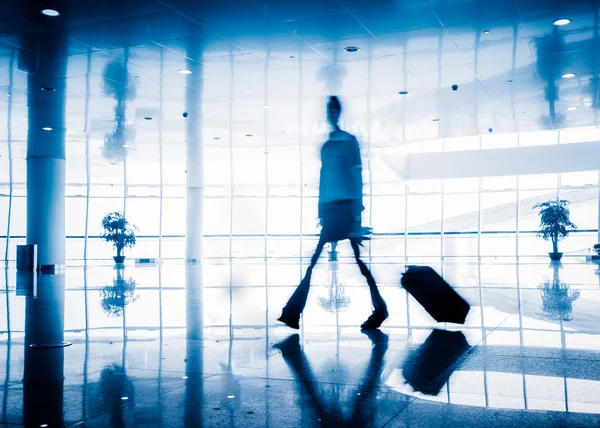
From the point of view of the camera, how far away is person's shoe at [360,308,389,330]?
500cm

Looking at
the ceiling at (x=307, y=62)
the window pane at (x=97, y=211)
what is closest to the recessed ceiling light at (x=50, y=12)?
the ceiling at (x=307, y=62)

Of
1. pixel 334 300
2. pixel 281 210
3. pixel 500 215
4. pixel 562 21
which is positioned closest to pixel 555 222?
pixel 500 215

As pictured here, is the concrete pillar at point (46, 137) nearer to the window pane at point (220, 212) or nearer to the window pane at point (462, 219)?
the window pane at point (220, 212)

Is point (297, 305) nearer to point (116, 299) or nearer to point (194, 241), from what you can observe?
point (116, 299)

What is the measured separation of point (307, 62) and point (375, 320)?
6.61 m

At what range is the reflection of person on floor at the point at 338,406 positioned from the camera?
2.39 m

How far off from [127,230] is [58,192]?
7.02 metres

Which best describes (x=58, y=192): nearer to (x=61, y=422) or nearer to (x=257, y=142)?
(x=257, y=142)

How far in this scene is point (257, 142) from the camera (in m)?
18.8

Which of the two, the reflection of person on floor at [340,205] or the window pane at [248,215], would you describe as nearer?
the reflection of person on floor at [340,205]

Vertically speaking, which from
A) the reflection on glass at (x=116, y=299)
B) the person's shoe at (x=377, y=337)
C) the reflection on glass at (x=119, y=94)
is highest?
the reflection on glass at (x=119, y=94)

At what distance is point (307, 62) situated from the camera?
1043cm

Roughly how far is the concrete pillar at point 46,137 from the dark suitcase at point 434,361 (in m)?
6.91

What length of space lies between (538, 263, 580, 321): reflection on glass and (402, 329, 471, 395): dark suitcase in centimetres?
166
